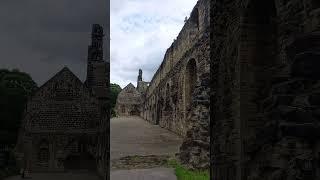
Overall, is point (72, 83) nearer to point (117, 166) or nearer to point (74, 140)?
point (74, 140)

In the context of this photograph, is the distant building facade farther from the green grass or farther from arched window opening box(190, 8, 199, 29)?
the green grass

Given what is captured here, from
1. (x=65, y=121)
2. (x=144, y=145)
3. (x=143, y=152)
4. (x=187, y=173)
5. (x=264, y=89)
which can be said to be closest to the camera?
(x=264, y=89)

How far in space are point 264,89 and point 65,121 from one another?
3375cm

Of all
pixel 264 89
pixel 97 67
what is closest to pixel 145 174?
pixel 264 89

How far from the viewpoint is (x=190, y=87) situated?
1025 inches

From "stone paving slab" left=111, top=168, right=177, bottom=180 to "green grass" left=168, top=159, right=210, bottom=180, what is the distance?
197mm

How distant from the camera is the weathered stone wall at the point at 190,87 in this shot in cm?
1681

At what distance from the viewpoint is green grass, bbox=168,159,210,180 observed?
14188mm

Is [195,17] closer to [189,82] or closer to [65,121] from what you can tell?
[189,82]

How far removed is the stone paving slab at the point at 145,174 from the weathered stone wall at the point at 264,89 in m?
5.64

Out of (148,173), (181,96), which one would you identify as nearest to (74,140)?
(181,96)

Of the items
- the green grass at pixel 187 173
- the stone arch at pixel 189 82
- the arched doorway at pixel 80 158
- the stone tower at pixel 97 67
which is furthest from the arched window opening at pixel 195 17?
the stone tower at pixel 97 67

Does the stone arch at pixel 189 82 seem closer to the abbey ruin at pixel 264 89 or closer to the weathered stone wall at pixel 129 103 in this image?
the abbey ruin at pixel 264 89

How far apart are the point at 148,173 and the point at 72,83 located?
26749 millimetres
